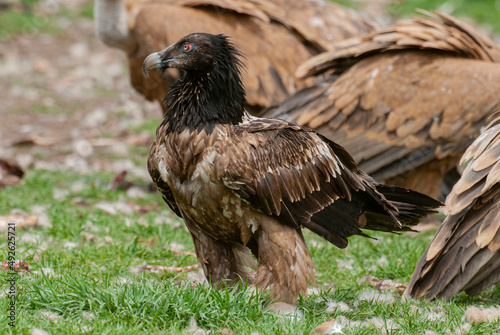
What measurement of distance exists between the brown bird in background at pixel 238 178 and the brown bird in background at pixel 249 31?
9.73 ft

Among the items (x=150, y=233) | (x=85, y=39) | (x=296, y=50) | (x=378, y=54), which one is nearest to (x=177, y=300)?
(x=150, y=233)

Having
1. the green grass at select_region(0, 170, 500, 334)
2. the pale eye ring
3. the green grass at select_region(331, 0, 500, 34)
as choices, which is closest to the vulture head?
the pale eye ring

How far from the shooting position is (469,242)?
4.28 meters

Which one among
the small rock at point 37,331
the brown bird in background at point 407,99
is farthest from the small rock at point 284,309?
the brown bird in background at point 407,99

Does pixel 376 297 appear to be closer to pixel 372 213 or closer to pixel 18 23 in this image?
pixel 372 213

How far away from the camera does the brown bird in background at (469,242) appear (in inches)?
166

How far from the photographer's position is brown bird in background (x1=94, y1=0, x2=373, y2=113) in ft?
23.4

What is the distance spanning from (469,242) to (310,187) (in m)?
1.00

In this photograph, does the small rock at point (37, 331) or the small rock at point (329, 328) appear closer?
the small rock at point (37, 331)

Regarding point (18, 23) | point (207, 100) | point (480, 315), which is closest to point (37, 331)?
point (207, 100)

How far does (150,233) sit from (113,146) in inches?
153

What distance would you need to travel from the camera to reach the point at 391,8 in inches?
506

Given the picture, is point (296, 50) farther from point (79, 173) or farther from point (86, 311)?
point (86, 311)

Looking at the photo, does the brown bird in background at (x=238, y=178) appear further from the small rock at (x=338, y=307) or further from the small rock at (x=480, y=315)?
the small rock at (x=480, y=315)
